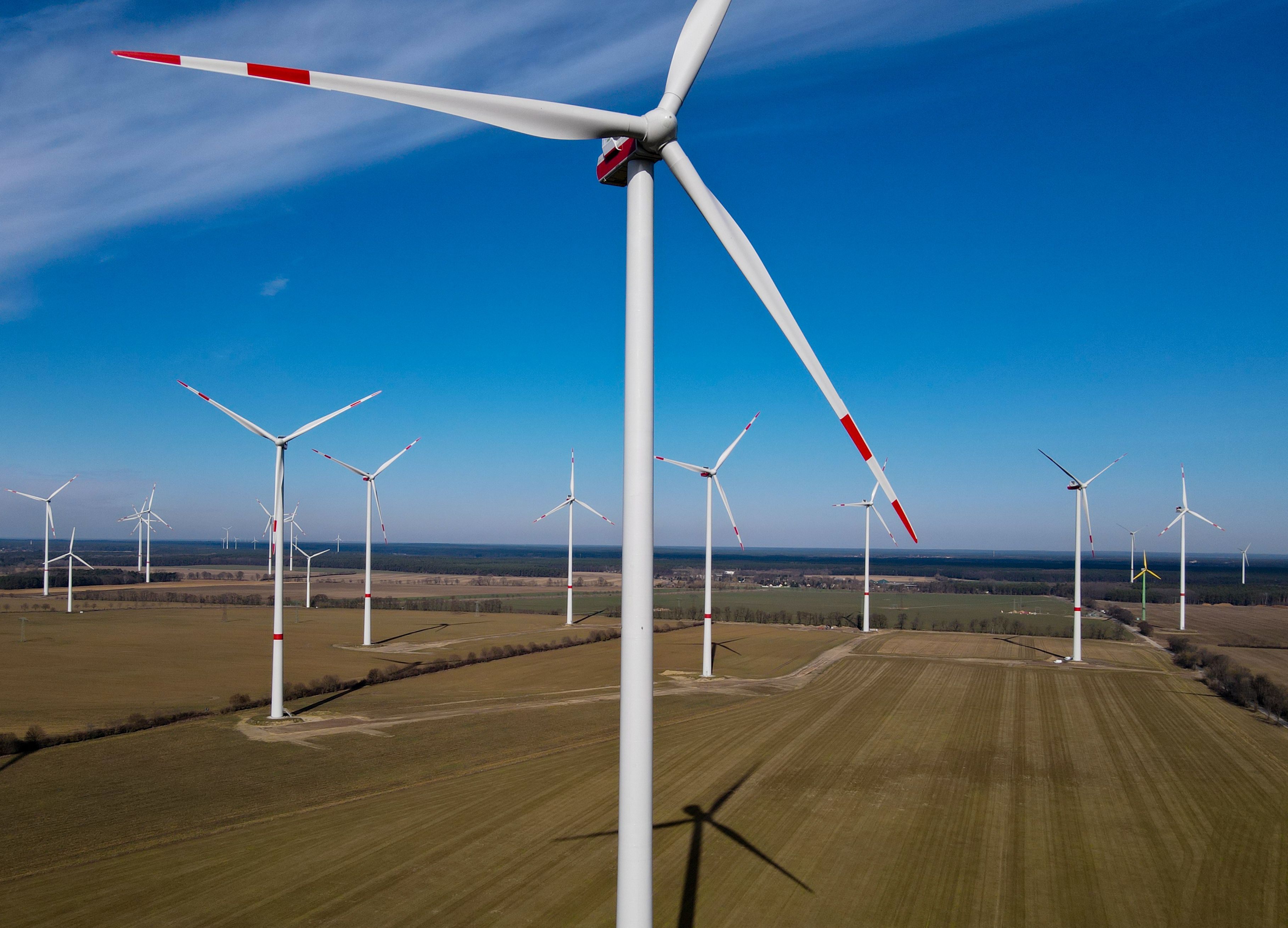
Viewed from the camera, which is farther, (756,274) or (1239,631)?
(1239,631)

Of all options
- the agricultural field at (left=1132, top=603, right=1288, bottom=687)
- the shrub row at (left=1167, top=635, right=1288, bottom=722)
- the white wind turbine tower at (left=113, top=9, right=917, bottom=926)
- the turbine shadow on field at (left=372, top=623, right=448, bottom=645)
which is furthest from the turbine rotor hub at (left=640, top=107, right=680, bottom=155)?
the turbine shadow on field at (left=372, top=623, right=448, bottom=645)

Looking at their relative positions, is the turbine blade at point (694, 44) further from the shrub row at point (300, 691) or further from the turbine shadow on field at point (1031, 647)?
the turbine shadow on field at point (1031, 647)

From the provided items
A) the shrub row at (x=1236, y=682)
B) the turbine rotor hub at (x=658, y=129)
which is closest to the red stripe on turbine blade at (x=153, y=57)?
the turbine rotor hub at (x=658, y=129)

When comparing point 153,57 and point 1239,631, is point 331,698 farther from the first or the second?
point 1239,631

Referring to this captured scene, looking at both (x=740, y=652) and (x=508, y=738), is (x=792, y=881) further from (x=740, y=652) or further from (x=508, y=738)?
(x=740, y=652)

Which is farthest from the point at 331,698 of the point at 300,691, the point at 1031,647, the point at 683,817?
the point at 1031,647

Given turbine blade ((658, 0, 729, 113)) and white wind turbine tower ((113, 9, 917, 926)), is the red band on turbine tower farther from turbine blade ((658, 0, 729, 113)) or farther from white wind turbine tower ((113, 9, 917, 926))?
turbine blade ((658, 0, 729, 113))
